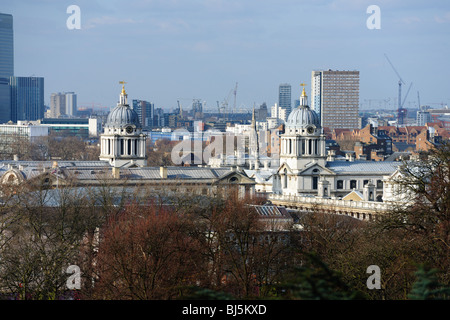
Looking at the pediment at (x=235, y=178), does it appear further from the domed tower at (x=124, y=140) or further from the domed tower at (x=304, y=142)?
the domed tower at (x=304, y=142)

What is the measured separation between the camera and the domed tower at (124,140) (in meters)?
107

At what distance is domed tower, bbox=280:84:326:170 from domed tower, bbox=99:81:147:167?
12.6 meters

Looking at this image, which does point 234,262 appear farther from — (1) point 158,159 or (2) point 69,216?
(1) point 158,159

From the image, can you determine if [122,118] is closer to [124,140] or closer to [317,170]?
[124,140]

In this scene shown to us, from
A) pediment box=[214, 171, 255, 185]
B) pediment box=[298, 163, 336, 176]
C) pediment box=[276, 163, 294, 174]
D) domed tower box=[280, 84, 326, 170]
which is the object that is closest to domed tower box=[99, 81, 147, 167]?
pediment box=[214, 171, 255, 185]

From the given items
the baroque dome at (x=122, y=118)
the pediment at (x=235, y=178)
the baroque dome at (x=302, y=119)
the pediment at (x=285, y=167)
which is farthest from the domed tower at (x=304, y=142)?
the baroque dome at (x=122, y=118)

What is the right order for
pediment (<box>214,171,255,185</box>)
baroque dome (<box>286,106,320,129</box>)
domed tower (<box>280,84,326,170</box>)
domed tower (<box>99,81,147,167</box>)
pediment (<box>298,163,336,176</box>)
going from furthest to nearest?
1. baroque dome (<box>286,106,320,129</box>)
2. domed tower (<box>280,84,326,170</box>)
3. pediment (<box>298,163,336,176</box>)
4. domed tower (<box>99,81,147,167</box>)
5. pediment (<box>214,171,255,185</box>)

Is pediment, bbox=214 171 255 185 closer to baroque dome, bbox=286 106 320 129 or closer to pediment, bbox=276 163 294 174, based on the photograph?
pediment, bbox=276 163 294 174

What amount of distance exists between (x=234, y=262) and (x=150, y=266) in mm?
4927

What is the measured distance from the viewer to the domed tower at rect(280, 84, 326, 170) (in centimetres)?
11031

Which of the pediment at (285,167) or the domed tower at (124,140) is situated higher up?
the domed tower at (124,140)

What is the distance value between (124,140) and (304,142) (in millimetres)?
15339

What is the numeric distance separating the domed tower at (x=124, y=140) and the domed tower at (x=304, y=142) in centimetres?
1260
